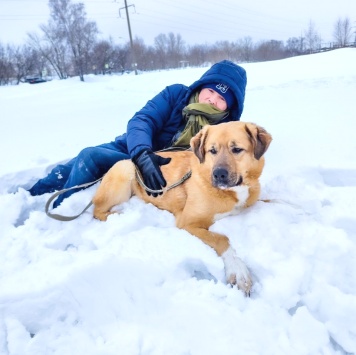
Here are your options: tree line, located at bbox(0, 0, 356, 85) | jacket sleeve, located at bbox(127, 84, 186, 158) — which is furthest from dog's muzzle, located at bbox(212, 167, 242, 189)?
tree line, located at bbox(0, 0, 356, 85)

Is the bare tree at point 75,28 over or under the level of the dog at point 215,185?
over

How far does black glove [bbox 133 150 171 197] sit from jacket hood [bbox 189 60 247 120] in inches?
38.7

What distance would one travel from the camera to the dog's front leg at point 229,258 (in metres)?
1.75

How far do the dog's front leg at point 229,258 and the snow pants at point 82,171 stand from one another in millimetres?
1164

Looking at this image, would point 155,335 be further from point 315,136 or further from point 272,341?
point 315,136

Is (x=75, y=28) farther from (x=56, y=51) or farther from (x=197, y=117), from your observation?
(x=197, y=117)

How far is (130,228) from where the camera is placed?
230 cm

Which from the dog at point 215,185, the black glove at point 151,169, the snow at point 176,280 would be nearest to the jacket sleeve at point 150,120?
the black glove at point 151,169

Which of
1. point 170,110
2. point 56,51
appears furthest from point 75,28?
point 170,110

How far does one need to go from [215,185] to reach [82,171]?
1326mm

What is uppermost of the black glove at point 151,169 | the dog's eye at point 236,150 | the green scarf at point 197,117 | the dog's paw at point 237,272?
the green scarf at point 197,117

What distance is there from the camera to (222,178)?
2.18 metres

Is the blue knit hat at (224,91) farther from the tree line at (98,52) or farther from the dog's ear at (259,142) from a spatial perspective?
the tree line at (98,52)

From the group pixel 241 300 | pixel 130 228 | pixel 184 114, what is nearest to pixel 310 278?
pixel 241 300
